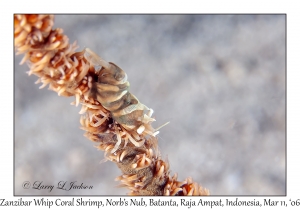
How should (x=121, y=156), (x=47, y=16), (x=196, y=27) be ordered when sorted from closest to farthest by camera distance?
(x=47, y=16) → (x=121, y=156) → (x=196, y=27)

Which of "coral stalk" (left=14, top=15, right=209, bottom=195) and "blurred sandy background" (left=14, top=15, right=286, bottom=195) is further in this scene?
"blurred sandy background" (left=14, top=15, right=286, bottom=195)

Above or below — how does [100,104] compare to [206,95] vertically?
below

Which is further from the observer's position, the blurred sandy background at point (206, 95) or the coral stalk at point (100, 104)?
the blurred sandy background at point (206, 95)

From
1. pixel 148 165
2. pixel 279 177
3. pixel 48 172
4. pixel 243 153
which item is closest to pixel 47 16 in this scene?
pixel 148 165

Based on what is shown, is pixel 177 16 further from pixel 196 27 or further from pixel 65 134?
pixel 65 134
